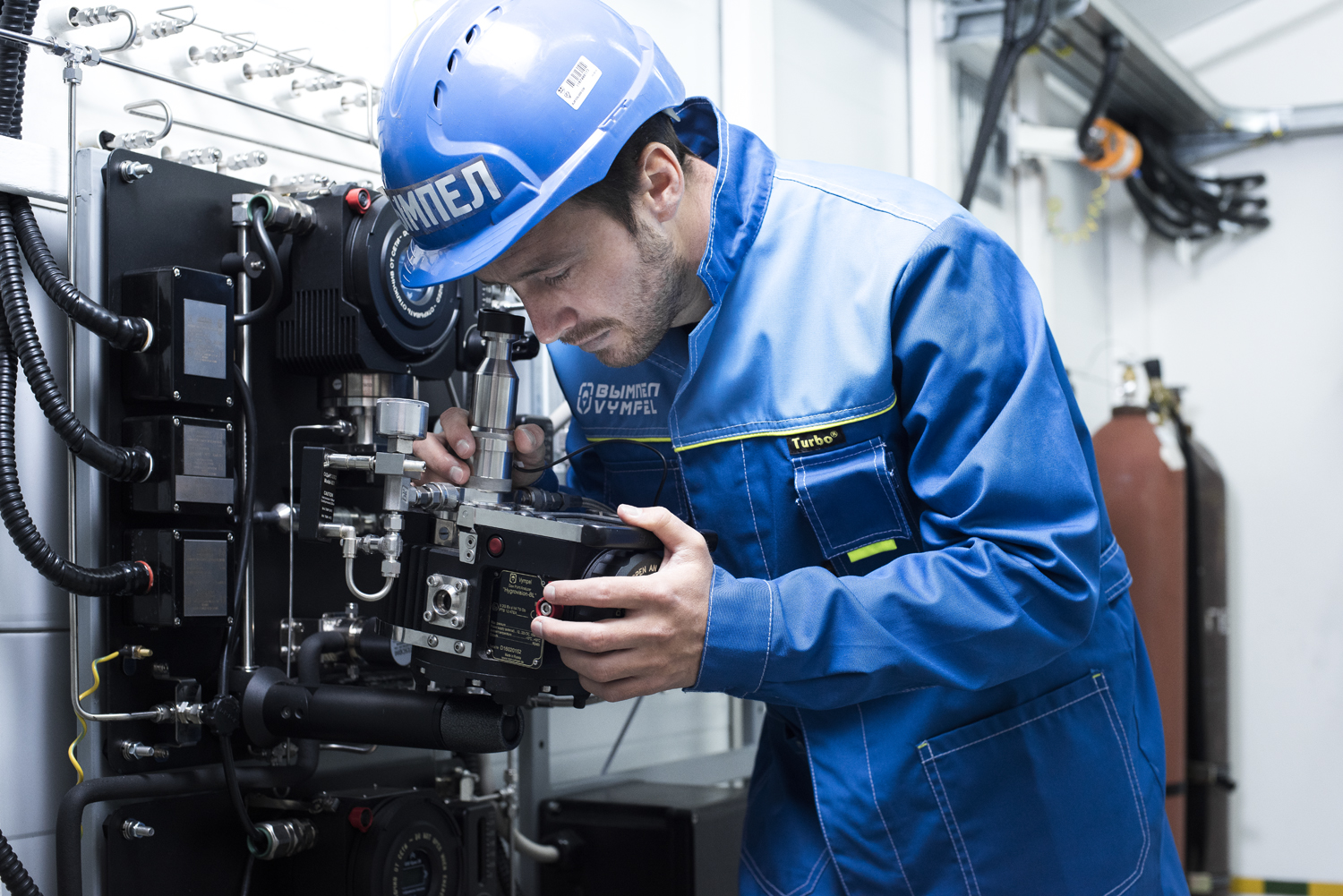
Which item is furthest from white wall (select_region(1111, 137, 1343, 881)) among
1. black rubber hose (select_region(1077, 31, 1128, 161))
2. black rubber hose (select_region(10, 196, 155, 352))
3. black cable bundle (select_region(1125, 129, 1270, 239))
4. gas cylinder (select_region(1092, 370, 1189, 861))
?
black rubber hose (select_region(10, 196, 155, 352))

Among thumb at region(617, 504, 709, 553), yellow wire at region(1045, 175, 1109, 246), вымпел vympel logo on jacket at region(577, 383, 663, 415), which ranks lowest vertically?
thumb at region(617, 504, 709, 553)

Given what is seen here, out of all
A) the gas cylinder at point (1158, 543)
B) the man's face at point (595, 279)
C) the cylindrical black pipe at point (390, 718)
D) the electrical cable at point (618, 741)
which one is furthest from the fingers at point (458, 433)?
the gas cylinder at point (1158, 543)

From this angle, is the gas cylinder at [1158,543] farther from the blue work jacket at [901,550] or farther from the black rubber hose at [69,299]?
the black rubber hose at [69,299]

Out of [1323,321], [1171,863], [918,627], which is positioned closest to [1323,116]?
[1323,321]

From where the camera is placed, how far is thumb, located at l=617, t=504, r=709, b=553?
94cm

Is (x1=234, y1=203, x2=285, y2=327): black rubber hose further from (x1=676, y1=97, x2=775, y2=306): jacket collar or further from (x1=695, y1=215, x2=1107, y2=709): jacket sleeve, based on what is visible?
(x1=695, y1=215, x2=1107, y2=709): jacket sleeve

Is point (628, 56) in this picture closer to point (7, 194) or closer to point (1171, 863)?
point (7, 194)

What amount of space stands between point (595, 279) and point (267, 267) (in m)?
0.44

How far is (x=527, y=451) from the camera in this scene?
1.24 meters

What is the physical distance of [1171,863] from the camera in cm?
120

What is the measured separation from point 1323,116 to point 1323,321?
0.65 m

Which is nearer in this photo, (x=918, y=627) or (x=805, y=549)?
(x=918, y=627)

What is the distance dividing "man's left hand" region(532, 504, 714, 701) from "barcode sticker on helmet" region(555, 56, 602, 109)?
356 mm

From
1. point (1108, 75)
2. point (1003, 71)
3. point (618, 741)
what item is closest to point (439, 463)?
point (618, 741)
